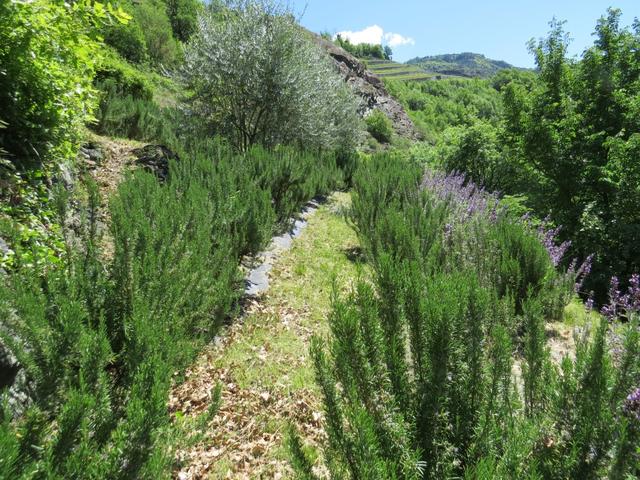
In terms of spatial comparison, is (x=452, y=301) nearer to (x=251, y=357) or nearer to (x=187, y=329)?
(x=187, y=329)

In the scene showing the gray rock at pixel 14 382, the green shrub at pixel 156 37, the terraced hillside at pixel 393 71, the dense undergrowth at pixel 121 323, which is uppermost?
the terraced hillside at pixel 393 71

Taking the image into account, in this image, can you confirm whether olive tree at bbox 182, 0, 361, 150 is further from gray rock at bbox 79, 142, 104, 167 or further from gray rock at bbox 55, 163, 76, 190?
gray rock at bbox 55, 163, 76, 190

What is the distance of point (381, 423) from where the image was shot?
1.68 meters

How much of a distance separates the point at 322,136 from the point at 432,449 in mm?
11611

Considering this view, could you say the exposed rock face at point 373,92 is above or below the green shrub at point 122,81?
above

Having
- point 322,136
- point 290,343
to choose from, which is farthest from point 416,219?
point 322,136

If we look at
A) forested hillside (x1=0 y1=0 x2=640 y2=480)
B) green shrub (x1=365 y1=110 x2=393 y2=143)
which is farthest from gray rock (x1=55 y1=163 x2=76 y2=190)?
green shrub (x1=365 y1=110 x2=393 y2=143)

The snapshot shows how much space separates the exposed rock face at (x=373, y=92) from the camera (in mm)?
46719

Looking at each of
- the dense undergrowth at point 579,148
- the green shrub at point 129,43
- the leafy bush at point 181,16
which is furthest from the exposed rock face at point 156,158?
the leafy bush at point 181,16

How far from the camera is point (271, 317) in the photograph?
14.8ft

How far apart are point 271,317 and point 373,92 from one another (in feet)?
167

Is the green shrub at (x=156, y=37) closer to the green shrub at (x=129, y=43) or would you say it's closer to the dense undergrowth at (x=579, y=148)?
the green shrub at (x=129, y=43)

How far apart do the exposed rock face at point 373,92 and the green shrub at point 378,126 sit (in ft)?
9.64

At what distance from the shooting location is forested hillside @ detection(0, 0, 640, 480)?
160cm
